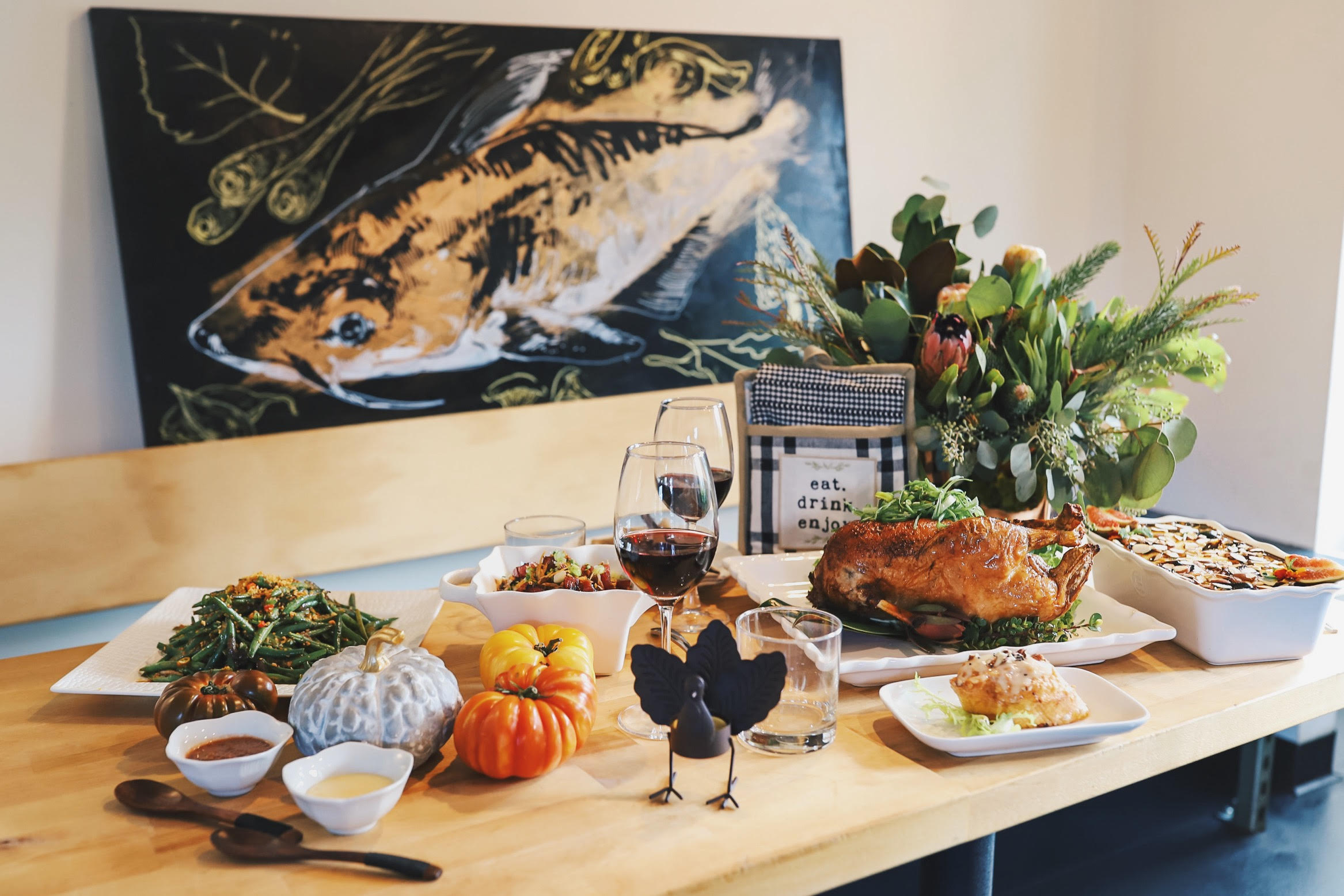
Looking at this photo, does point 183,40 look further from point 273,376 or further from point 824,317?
point 824,317

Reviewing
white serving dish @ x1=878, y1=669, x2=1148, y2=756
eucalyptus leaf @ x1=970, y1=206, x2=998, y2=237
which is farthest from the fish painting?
white serving dish @ x1=878, y1=669, x2=1148, y2=756

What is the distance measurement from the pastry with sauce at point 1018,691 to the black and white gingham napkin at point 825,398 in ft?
1.68

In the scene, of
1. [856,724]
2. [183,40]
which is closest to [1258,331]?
[856,724]

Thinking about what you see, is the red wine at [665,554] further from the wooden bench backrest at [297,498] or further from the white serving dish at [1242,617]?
the wooden bench backrest at [297,498]

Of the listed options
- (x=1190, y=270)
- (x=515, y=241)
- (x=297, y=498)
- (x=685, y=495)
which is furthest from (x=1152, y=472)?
(x=297, y=498)

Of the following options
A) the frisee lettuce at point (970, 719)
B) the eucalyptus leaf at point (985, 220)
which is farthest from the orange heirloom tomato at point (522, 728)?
the eucalyptus leaf at point (985, 220)

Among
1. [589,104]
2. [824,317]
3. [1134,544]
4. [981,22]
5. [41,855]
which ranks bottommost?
[41,855]

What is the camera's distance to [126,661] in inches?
47.0

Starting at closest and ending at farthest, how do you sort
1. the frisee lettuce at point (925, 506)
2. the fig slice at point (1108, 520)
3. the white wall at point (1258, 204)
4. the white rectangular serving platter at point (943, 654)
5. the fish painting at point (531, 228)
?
the white rectangular serving platter at point (943, 654) → the frisee lettuce at point (925, 506) → the fig slice at point (1108, 520) → the fish painting at point (531, 228) → the white wall at point (1258, 204)

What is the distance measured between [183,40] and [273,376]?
0.87 m

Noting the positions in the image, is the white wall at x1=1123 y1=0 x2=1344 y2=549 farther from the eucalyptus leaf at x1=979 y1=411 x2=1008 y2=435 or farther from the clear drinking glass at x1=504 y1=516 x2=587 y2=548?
the clear drinking glass at x1=504 y1=516 x2=587 y2=548

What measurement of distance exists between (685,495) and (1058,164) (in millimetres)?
3640

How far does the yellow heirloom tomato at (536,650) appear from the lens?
1.06m

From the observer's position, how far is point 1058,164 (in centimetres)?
411
